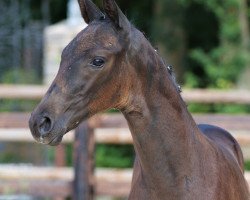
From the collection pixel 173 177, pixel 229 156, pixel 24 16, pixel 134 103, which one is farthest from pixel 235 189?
pixel 24 16

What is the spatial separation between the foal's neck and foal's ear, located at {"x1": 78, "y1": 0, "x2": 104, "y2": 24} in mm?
Result: 298

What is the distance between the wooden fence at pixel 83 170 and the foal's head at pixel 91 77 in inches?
116

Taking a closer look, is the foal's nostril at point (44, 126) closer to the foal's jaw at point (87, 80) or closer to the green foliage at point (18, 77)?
the foal's jaw at point (87, 80)

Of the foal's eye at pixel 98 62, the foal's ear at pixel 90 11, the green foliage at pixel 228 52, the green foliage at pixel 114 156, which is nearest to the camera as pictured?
the foal's eye at pixel 98 62

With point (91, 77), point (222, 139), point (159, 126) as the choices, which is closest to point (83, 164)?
point (222, 139)

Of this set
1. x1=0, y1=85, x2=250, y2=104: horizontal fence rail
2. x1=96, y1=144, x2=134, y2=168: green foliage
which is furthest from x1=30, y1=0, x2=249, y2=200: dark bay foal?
x1=96, y1=144, x2=134, y2=168: green foliage

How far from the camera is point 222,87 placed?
11562 mm

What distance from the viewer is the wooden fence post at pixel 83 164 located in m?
6.30

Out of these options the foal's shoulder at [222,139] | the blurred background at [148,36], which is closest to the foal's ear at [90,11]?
the foal's shoulder at [222,139]

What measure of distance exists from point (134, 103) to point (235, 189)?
0.81 m

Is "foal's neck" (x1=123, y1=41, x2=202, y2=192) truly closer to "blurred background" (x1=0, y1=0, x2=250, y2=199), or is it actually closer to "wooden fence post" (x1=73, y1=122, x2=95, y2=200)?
"wooden fence post" (x1=73, y1=122, x2=95, y2=200)

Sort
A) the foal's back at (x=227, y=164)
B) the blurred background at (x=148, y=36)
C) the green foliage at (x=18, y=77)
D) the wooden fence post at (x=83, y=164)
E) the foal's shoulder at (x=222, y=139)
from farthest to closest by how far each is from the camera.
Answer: the green foliage at (x=18, y=77)
the blurred background at (x=148, y=36)
the wooden fence post at (x=83, y=164)
the foal's shoulder at (x=222, y=139)
the foal's back at (x=227, y=164)

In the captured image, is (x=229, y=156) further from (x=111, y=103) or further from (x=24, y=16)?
(x=24, y=16)

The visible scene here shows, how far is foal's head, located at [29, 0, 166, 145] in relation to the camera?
3.18 metres
